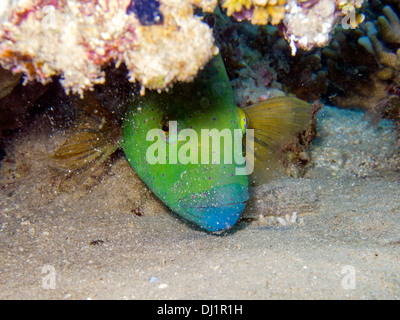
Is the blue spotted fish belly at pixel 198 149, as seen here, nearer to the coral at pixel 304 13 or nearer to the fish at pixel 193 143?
the fish at pixel 193 143

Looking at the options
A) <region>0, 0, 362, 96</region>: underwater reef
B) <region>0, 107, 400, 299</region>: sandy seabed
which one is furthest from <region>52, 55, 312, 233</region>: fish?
<region>0, 0, 362, 96</region>: underwater reef

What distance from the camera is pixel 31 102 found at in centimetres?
399

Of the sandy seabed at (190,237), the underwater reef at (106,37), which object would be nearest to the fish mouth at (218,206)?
the sandy seabed at (190,237)

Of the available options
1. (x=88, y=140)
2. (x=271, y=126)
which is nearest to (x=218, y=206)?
(x=271, y=126)

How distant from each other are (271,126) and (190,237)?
5.89ft

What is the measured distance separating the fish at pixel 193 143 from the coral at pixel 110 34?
1.14 m

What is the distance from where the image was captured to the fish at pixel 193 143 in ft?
9.04

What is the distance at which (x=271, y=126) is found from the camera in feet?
12.5

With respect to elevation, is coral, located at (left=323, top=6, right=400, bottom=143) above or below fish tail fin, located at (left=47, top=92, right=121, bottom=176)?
above

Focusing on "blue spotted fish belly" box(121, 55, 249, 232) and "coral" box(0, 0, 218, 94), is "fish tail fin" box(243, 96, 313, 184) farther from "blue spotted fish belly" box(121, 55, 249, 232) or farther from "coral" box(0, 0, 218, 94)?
"coral" box(0, 0, 218, 94)

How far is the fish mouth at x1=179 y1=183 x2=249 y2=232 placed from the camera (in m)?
2.68

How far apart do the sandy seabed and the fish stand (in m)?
0.45

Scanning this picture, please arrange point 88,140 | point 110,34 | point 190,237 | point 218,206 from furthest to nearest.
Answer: point 88,140 → point 190,237 → point 218,206 → point 110,34

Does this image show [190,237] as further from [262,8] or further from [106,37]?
[262,8]
